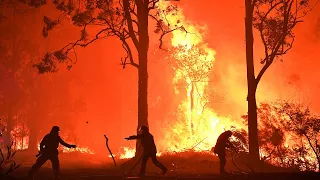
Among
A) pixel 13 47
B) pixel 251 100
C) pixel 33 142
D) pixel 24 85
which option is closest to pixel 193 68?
pixel 33 142

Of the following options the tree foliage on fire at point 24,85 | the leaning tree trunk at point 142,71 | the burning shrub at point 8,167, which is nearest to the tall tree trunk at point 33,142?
the tree foliage on fire at point 24,85

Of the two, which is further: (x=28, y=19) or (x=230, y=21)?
(x=230, y=21)

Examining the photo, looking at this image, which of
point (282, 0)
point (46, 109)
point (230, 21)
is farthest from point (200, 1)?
point (282, 0)

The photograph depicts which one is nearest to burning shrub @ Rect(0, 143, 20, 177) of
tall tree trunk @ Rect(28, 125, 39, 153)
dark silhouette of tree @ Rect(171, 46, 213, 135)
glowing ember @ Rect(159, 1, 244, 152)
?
tall tree trunk @ Rect(28, 125, 39, 153)

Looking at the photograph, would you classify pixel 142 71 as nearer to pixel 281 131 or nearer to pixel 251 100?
pixel 251 100

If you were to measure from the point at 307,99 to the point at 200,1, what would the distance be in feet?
85.5

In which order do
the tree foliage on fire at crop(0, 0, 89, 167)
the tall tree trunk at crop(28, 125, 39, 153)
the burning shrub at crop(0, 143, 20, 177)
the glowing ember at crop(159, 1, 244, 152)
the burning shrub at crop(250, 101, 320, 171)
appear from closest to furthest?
the burning shrub at crop(0, 143, 20, 177)
the burning shrub at crop(250, 101, 320, 171)
the tall tree trunk at crop(28, 125, 39, 153)
the tree foliage on fire at crop(0, 0, 89, 167)
the glowing ember at crop(159, 1, 244, 152)

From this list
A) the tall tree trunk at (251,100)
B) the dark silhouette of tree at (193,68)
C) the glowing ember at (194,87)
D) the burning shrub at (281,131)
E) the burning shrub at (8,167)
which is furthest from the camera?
the glowing ember at (194,87)

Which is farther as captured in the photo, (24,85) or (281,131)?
(24,85)

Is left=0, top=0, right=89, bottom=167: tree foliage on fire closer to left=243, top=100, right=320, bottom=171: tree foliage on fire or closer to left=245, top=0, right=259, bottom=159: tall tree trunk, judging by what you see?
left=243, top=100, right=320, bottom=171: tree foliage on fire

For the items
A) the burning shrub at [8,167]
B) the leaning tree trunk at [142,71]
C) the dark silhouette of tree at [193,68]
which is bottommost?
the burning shrub at [8,167]

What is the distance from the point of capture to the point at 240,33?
219 feet

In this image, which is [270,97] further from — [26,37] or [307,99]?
[26,37]

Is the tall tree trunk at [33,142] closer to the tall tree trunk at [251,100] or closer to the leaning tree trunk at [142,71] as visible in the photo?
the leaning tree trunk at [142,71]
